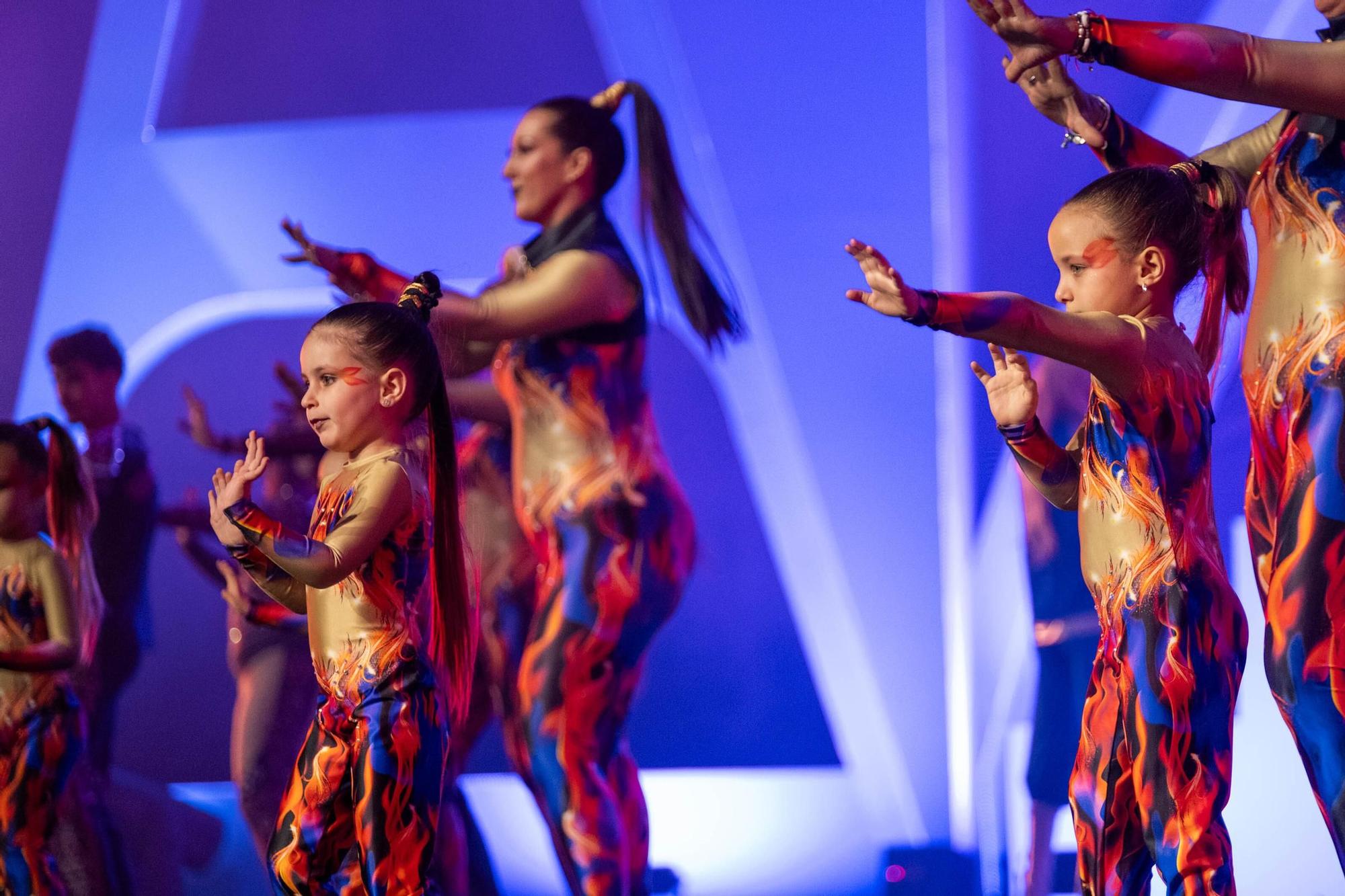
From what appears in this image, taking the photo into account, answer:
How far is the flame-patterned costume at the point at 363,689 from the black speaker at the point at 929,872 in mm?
1408

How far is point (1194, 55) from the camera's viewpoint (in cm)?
183

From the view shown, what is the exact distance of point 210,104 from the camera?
3.82 m

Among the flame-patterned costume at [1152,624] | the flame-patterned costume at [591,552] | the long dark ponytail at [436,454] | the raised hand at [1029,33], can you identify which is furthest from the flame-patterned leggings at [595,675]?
the raised hand at [1029,33]

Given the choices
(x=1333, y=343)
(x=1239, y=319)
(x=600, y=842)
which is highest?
(x=1239, y=319)

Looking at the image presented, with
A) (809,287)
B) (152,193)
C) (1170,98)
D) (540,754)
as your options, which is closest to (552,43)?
(809,287)

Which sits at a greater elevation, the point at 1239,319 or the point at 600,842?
the point at 1239,319

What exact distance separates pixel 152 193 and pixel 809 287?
77.6 inches

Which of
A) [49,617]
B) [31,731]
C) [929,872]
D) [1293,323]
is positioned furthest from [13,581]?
[1293,323]

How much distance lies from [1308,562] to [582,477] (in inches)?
54.5

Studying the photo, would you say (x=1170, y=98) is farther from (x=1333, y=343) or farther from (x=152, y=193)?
(x=152, y=193)

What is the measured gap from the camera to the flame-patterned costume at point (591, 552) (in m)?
2.56

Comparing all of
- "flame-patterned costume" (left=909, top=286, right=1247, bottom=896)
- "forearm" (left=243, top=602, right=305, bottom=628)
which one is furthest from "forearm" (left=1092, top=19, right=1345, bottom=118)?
"forearm" (left=243, top=602, right=305, bottom=628)

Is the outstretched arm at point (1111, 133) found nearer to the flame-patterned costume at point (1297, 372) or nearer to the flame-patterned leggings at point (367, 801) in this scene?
the flame-patterned costume at point (1297, 372)

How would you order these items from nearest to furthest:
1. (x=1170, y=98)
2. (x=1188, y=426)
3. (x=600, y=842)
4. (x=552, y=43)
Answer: (x=1188, y=426) → (x=600, y=842) → (x=1170, y=98) → (x=552, y=43)
